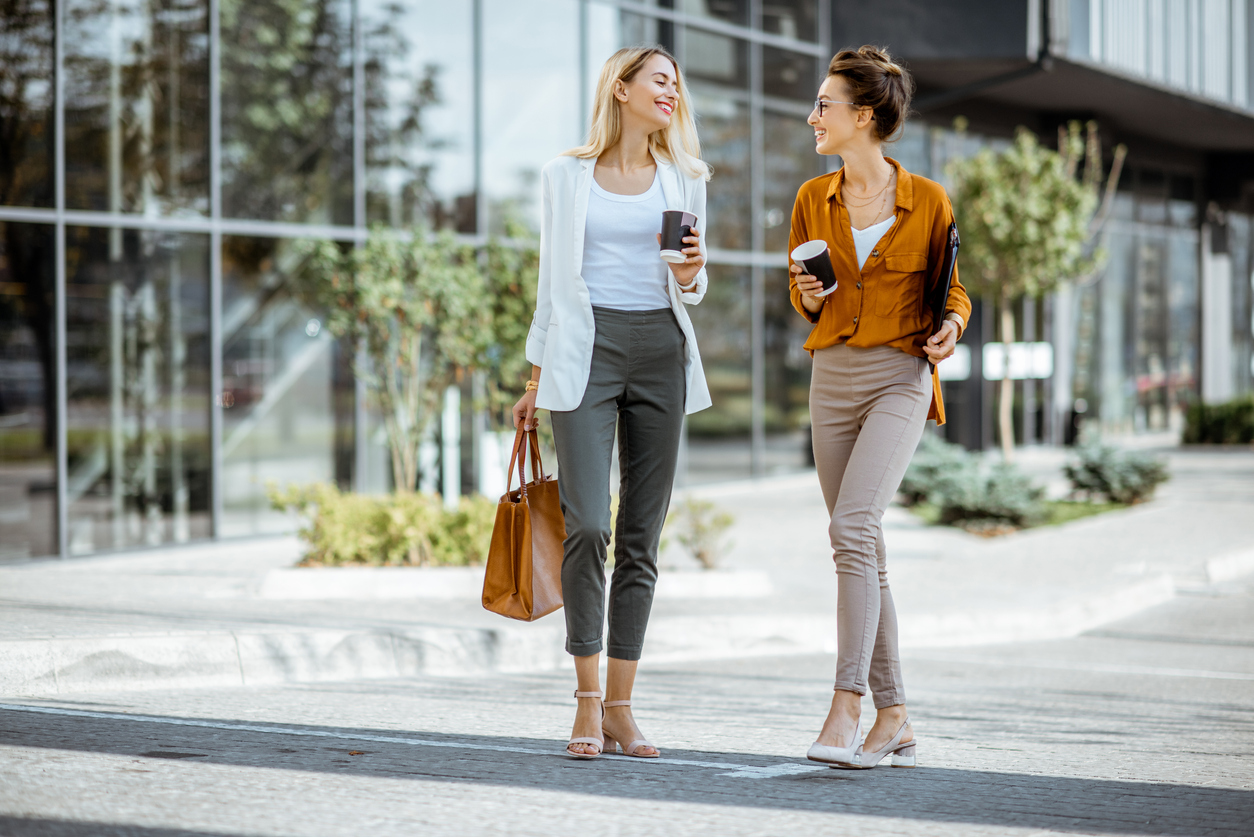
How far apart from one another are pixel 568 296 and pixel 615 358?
0.73 feet

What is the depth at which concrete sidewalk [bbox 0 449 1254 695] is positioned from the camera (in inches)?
231

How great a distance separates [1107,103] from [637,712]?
21.0m

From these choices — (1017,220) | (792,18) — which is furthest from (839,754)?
(792,18)

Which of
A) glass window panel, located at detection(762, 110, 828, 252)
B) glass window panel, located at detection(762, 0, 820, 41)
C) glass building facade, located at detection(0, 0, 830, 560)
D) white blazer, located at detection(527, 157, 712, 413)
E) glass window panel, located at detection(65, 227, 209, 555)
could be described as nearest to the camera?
white blazer, located at detection(527, 157, 712, 413)

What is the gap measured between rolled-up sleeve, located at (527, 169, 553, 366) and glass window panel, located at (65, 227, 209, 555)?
26.2 feet

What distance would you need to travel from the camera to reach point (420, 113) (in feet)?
43.5

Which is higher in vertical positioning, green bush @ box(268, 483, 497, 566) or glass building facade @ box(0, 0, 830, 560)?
glass building facade @ box(0, 0, 830, 560)

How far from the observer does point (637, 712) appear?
5.11m

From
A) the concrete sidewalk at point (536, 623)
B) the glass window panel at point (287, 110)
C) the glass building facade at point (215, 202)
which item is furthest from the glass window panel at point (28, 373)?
the glass window panel at point (287, 110)

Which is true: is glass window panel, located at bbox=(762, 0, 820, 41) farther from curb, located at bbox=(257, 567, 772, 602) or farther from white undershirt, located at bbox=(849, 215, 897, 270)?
white undershirt, located at bbox=(849, 215, 897, 270)

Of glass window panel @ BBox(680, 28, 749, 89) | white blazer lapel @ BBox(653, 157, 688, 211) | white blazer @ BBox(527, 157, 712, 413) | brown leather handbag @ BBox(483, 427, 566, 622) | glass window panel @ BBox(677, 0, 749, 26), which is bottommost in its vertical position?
brown leather handbag @ BBox(483, 427, 566, 622)

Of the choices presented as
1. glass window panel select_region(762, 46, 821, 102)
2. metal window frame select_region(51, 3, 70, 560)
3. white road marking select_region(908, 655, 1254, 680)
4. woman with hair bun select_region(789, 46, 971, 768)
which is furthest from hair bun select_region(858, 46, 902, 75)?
glass window panel select_region(762, 46, 821, 102)

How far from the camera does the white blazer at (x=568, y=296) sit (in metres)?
3.78

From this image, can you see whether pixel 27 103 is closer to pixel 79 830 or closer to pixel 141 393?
pixel 141 393
